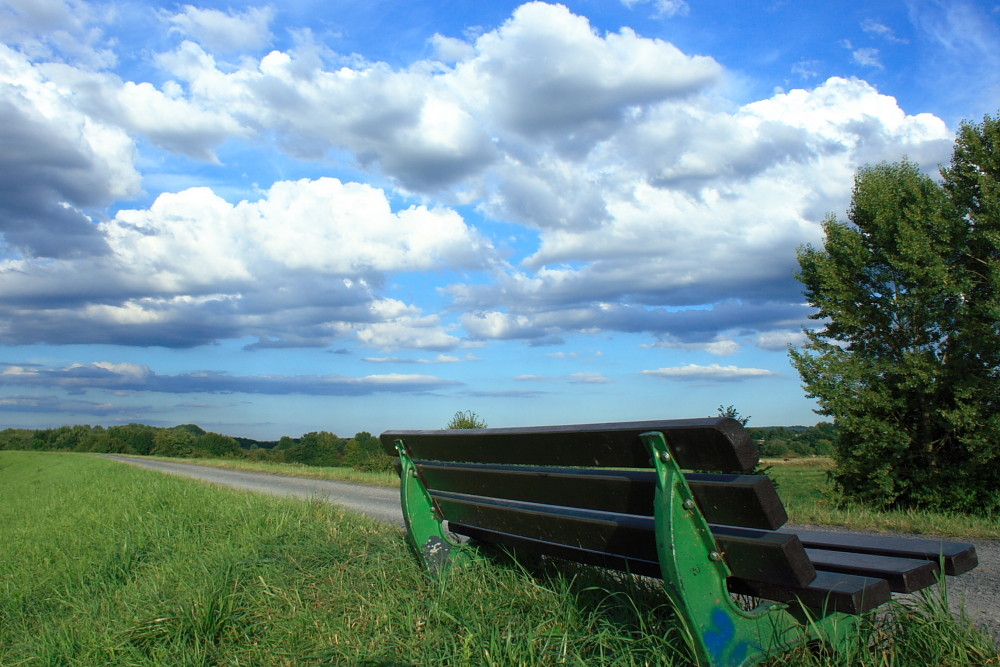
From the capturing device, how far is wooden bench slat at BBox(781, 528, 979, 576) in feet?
9.29

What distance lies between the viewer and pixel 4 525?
36.3ft

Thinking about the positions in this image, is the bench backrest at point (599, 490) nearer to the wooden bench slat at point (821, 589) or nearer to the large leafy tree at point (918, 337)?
the wooden bench slat at point (821, 589)

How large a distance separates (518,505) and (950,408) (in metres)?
11.3

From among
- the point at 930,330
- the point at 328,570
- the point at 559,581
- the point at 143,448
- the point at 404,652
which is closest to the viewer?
the point at 404,652

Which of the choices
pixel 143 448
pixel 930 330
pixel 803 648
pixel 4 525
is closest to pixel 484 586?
pixel 803 648

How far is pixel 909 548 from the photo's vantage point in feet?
10.0

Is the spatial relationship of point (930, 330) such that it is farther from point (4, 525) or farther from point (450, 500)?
point (4, 525)

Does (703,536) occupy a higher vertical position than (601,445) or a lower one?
lower

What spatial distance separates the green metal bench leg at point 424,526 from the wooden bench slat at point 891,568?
1.98 m

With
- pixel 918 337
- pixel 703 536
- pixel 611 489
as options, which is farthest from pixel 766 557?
pixel 918 337

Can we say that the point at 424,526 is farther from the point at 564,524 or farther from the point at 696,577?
the point at 696,577

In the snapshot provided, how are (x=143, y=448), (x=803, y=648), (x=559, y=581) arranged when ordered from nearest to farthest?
(x=803, y=648), (x=559, y=581), (x=143, y=448)

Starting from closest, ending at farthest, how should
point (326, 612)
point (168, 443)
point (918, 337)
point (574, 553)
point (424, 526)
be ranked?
point (574, 553), point (326, 612), point (424, 526), point (918, 337), point (168, 443)

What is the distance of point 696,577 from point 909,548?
54.0 inches
